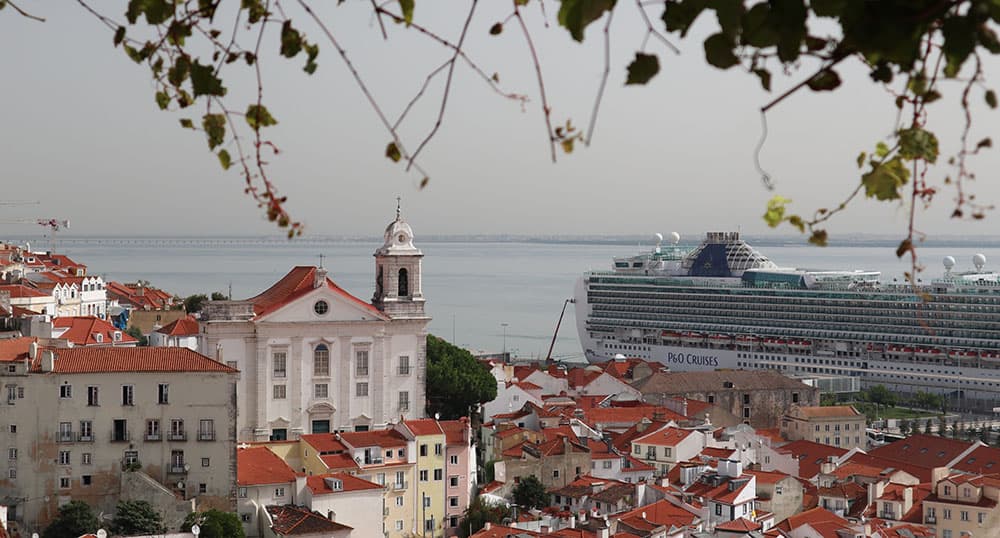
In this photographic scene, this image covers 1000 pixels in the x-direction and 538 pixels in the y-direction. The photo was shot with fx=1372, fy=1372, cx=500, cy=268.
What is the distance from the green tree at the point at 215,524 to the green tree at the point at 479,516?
463 centimetres

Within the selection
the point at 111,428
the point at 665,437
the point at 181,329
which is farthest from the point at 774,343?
the point at 111,428

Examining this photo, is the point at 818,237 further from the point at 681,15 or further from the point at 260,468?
the point at 260,468

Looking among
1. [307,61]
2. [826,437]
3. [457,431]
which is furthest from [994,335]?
[307,61]

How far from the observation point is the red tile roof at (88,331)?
27969 millimetres

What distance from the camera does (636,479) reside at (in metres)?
24.8

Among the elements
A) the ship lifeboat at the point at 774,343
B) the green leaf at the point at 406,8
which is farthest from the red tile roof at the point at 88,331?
the ship lifeboat at the point at 774,343

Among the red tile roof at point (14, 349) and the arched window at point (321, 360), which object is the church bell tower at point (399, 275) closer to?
the arched window at point (321, 360)

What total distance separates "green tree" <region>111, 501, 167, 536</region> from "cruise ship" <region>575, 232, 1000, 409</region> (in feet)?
97.4

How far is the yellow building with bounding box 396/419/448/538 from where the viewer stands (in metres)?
21.8

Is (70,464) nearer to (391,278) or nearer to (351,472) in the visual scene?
(351,472)

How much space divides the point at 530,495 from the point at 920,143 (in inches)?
844

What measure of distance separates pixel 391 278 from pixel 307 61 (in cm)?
2542

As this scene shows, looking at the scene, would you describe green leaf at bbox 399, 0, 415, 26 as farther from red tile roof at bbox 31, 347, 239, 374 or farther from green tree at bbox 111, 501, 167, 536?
red tile roof at bbox 31, 347, 239, 374

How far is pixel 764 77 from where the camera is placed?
1605 mm
